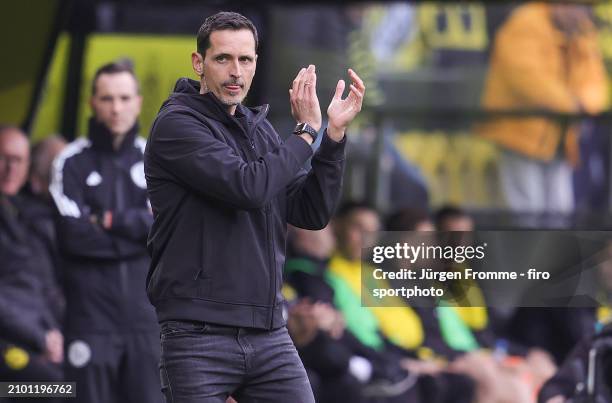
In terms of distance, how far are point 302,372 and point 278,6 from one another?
15.6 feet

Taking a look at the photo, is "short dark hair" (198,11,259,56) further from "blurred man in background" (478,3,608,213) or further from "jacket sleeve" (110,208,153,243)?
"blurred man in background" (478,3,608,213)

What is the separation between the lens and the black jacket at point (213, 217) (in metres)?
4.02

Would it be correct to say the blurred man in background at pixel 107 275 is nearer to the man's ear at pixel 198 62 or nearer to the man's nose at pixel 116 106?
the man's nose at pixel 116 106

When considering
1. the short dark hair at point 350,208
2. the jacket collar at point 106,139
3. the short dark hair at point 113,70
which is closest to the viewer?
the jacket collar at point 106,139

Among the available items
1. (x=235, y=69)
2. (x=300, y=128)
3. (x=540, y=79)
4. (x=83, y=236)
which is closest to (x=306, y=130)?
(x=300, y=128)

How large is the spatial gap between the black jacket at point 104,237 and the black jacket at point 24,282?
1.95ft

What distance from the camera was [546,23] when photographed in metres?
9.02

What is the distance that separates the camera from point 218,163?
400cm

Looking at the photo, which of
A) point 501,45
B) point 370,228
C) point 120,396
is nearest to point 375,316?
point 370,228

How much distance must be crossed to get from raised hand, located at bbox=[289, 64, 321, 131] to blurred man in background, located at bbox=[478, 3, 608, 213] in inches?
192

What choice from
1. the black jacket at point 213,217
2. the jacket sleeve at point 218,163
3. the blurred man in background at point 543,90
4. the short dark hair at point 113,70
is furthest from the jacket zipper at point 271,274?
the blurred man in background at point 543,90

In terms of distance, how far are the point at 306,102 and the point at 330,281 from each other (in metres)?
3.51

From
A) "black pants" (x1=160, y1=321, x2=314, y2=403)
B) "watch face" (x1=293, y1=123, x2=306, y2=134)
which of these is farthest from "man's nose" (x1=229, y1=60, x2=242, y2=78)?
"black pants" (x1=160, y1=321, x2=314, y2=403)

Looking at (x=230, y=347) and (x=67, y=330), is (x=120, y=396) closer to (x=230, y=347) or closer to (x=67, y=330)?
(x=67, y=330)
